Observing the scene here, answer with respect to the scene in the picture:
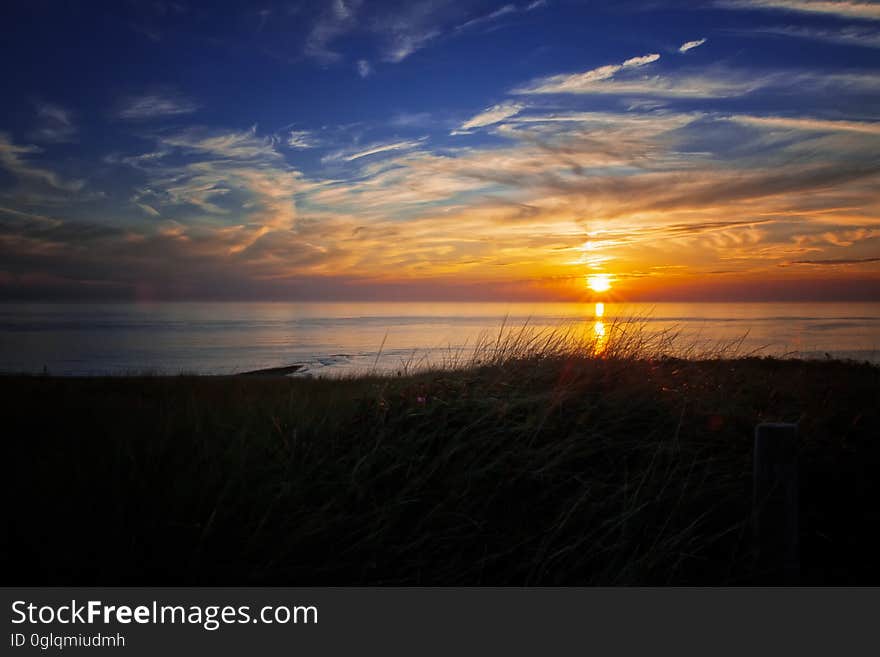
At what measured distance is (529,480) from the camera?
4766 mm

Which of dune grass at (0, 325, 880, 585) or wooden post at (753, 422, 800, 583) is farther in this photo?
dune grass at (0, 325, 880, 585)

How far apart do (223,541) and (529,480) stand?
246 centimetres

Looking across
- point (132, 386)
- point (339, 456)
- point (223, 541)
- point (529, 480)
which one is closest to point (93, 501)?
point (223, 541)

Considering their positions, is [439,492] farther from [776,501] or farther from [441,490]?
[776,501]

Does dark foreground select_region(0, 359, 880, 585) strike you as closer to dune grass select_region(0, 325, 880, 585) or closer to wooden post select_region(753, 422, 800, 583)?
dune grass select_region(0, 325, 880, 585)

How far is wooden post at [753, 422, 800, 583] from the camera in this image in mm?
3703

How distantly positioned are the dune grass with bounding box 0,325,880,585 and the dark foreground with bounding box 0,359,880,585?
2cm

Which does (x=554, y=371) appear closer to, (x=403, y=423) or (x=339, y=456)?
(x=403, y=423)

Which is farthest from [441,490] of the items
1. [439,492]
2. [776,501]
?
[776,501]

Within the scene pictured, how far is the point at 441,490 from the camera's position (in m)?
4.61

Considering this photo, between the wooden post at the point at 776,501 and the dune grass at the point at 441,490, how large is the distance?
0.15m

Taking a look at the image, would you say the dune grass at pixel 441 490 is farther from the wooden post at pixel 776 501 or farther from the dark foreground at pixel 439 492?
the wooden post at pixel 776 501

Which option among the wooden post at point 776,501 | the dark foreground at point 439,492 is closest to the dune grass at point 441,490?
the dark foreground at point 439,492

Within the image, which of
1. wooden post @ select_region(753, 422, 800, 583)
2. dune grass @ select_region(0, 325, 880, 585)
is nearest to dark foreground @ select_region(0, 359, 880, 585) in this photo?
dune grass @ select_region(0, 325, 880, 585)
